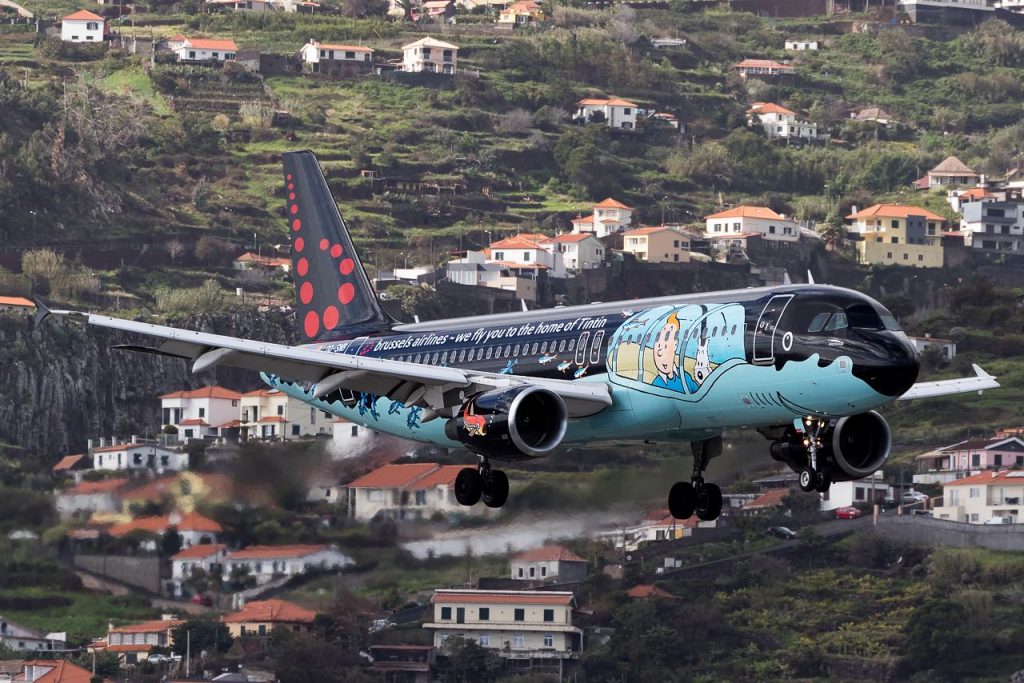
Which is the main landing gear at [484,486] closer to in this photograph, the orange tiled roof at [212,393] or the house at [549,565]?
the house at [549,565]

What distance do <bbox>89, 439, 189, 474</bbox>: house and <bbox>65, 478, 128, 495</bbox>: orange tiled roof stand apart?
4.63ft

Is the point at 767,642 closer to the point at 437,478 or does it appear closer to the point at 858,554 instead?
the point at 858,554

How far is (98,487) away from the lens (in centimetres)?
8931

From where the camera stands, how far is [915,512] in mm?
137375

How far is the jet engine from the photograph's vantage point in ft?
171

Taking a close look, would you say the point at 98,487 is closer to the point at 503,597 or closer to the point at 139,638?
the point at 139,638

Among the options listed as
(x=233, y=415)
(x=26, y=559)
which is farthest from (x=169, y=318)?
(x=26, y=559)

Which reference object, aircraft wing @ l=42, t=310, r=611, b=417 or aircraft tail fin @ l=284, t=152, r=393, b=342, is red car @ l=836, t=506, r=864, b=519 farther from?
aircraft wing @ l=42, t=310, r=611, b=417

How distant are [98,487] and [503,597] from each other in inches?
986

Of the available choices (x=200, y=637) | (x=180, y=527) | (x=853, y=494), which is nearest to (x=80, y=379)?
(x=853, y=494)

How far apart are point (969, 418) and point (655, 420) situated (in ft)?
345

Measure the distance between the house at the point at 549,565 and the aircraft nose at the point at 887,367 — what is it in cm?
3911

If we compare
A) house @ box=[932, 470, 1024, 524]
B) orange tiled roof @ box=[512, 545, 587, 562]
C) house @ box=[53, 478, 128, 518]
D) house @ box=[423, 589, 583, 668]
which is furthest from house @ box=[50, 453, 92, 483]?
house @ box=[932, 470, 1024, 524]

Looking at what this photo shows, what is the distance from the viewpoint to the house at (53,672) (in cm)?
10369
